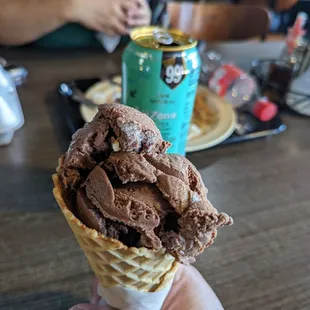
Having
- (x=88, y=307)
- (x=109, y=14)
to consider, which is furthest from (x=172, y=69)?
(x=109, y=14)

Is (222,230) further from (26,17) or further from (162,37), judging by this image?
(26,17)

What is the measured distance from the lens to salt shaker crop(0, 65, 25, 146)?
2.73ft

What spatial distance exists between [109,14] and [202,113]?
1.72ft

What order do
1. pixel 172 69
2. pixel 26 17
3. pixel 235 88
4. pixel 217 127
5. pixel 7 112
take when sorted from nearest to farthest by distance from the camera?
pixel 172 69 → pixel 7 112 → pixel 217 127 → pixel 235 88 → pixel 26 17

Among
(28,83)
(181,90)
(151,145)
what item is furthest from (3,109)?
(151,145)

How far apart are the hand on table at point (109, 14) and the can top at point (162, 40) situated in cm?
59

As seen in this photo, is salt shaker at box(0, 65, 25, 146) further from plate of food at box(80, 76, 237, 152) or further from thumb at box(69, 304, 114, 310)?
thumb at box(69, 304, 114, 310)

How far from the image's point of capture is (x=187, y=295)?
537 millimetres

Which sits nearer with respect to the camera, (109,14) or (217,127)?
(217,127)

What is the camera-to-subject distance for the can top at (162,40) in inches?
27.1

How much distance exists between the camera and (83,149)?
45 cm

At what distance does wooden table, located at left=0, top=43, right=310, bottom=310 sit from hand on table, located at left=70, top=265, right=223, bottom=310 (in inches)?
1.8

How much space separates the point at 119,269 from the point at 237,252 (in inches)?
10.7

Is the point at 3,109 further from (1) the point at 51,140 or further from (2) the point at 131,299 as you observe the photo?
Result: (2) the point at 131,299
